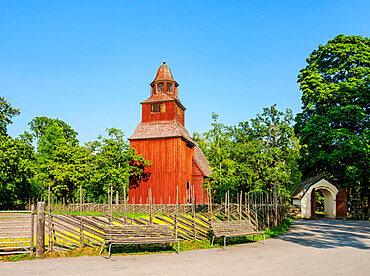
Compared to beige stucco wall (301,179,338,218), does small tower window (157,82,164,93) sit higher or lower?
higher

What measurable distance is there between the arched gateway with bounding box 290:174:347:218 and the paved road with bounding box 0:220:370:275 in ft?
57.1

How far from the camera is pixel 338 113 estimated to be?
91.8 feet

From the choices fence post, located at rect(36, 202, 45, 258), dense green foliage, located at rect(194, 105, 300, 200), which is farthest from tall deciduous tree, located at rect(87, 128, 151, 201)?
fence post, located at rect(36, 202, 45, 258)

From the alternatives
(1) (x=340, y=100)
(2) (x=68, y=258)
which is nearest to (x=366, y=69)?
(1) (x=340, y=100)

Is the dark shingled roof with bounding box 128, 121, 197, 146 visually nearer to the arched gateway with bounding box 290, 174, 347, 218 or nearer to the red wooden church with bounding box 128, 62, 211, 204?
the red wooden church with bounding box 128, 62, 211, 204

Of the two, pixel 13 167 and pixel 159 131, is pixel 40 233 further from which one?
pixel 159 131

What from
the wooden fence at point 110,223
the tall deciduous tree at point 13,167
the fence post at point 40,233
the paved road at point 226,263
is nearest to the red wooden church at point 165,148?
the tall deciduous tree at point 13,167

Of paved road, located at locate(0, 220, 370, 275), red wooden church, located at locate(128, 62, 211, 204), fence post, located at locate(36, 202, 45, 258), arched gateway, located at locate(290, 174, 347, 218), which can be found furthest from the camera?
red wooden church, located at locate(128, 62, 211, 204)

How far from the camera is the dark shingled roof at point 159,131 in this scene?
37275 mm

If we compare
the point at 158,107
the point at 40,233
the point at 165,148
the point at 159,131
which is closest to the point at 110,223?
the point at 40,233

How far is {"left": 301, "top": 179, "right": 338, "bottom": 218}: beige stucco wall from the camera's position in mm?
29188

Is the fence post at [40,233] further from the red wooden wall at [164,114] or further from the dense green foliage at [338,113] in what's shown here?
the red wooden wall at [164,114]

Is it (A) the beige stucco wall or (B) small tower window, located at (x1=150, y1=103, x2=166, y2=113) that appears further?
(B) small tower window, located at (x1=150, y1=103, x2=166, y2=113)

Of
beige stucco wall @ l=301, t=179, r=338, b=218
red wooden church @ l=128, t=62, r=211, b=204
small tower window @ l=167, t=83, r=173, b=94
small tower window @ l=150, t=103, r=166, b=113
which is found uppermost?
small tower window @ l=167, t=83, r=173, b=94
